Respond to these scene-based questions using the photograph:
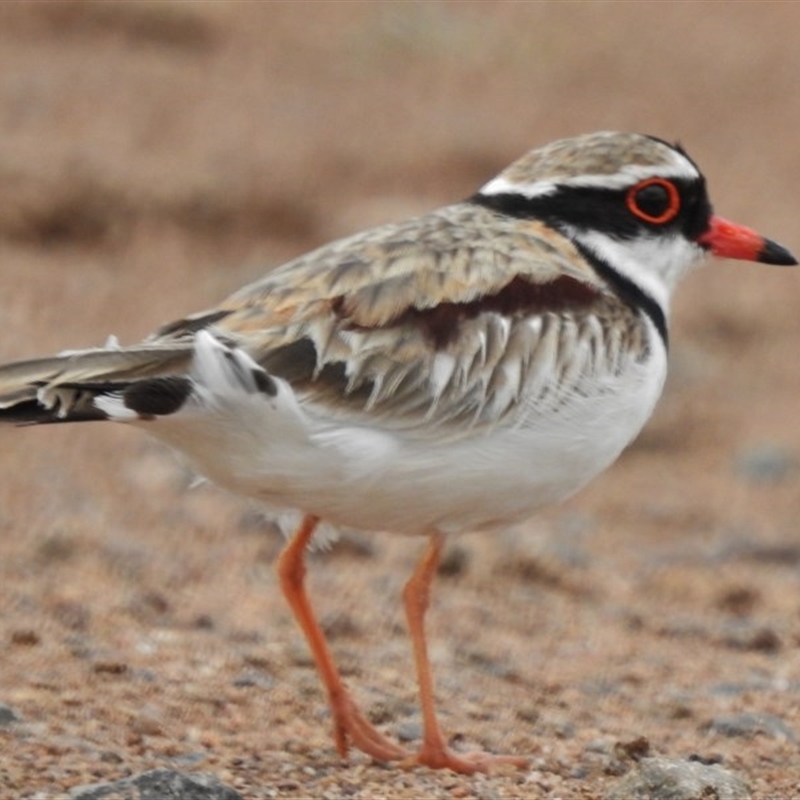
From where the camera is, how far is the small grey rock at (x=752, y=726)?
5.50m

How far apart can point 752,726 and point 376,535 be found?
7.97 ft

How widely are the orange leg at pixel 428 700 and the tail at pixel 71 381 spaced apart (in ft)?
3.22

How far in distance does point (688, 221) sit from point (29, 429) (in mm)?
3943

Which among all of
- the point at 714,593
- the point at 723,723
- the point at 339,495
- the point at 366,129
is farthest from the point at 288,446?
the point at 366,129

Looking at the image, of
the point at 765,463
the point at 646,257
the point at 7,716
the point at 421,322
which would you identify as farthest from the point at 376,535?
the point at 421,322

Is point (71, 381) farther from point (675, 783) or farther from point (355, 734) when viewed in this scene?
point (675, 783)

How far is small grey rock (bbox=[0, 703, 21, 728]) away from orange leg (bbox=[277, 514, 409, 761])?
0.75m

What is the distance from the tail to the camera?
426 centimetres

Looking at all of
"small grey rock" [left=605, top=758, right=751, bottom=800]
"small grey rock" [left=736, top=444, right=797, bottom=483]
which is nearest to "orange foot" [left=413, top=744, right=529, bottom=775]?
"small grey rock" [left=605, top=758, right=751, bottom=800]

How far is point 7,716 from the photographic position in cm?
493

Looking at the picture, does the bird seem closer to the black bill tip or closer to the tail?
the tail

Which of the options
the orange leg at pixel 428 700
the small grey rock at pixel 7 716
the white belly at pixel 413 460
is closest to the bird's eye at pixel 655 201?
the white belly at pixel 413 460

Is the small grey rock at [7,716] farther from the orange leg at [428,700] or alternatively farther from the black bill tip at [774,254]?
the black bill tip at [774,254]

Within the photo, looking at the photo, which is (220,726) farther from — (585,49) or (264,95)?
(585,49)
